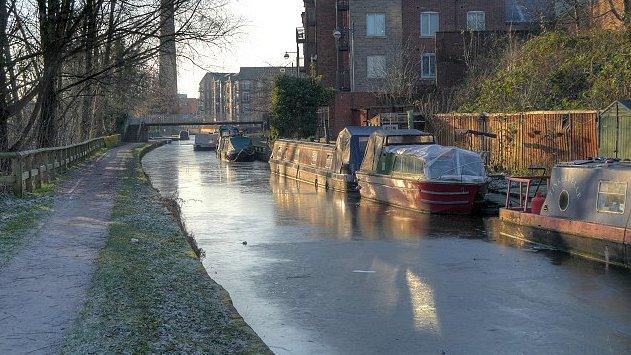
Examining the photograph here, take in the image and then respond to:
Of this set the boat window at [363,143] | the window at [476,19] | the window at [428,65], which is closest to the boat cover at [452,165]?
the boat window at [363,143]

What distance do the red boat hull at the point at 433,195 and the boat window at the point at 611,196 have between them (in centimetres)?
722

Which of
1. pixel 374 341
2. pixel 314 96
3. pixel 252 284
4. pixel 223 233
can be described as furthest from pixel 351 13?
pixel 374 341

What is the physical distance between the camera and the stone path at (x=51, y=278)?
318 inches

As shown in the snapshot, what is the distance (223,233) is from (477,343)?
34.5 feet

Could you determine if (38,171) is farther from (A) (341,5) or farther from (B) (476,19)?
(B) (476,19)

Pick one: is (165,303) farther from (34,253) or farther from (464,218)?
(464,218)

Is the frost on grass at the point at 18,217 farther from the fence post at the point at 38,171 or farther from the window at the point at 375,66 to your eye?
the window at the point at 375,66

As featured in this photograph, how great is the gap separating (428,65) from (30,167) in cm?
3291

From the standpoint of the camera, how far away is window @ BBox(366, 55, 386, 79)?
171 feet

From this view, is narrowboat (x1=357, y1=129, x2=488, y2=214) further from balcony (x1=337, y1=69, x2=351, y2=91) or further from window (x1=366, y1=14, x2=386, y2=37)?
balcony (x1=337, y1=69, x2=351, y2=91)

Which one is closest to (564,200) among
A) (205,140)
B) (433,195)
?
(433,195)

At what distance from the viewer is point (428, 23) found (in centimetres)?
5169

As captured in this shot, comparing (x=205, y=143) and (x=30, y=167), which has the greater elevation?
(x=30, y=167)

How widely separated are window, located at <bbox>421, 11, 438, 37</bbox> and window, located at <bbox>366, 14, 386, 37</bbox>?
7.85 ft
